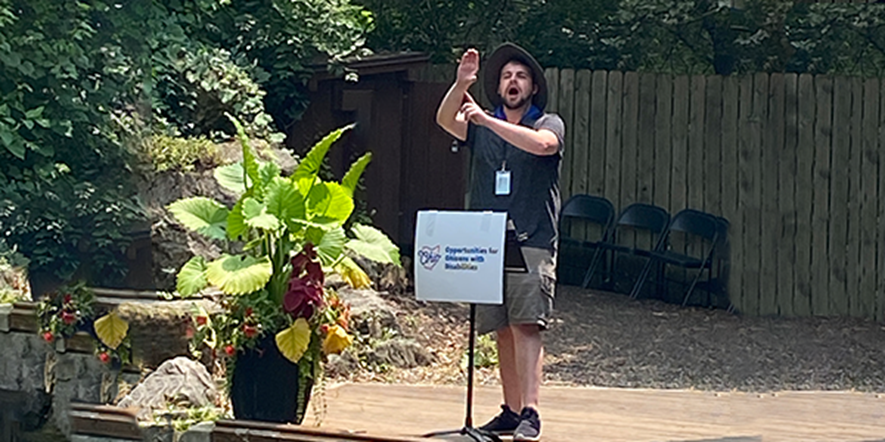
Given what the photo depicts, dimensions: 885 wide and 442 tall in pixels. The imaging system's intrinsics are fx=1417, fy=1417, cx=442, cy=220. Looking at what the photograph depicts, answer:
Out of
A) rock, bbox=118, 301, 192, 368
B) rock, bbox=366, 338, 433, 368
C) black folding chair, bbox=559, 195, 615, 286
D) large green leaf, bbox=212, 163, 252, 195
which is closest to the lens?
large green leaf, bbox=212, 163, 252, 195

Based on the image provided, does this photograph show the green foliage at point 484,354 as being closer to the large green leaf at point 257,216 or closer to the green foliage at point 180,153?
the green foliage at point 180,153

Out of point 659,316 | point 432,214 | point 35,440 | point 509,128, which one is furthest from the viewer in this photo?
point 659,316

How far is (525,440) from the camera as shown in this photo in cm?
667

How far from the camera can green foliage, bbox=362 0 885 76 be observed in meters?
15.6

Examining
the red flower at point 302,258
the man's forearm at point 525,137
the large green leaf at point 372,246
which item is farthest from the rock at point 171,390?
the man's forearm at point 525,137

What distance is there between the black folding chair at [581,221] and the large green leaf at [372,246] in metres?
7.38

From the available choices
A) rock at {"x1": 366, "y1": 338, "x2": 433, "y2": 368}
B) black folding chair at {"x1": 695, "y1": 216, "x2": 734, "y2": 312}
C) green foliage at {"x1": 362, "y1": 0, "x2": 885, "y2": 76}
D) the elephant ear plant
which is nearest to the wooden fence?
black folding chair at {"x1": 695, "y1": 216, "x2": 734, "y2": 312}

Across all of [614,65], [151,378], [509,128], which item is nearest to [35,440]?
[151,378]

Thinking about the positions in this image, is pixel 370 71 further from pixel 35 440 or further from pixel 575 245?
pixel 35 440

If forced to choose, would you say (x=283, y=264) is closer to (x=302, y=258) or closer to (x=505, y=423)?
(x=302, y=258)

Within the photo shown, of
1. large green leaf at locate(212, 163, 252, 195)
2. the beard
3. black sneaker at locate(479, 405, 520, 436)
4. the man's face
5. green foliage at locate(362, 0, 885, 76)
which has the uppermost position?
green foliage at locate(362, 0, 885, 76)

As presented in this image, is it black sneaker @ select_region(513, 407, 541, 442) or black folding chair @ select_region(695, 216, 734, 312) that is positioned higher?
black folding chair @ select_region(695, 216, 734, 312)

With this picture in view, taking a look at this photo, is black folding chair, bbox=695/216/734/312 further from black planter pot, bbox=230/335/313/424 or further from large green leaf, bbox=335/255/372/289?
black planter pot, bbox=230/335/313/424

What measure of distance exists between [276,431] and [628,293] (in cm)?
812
